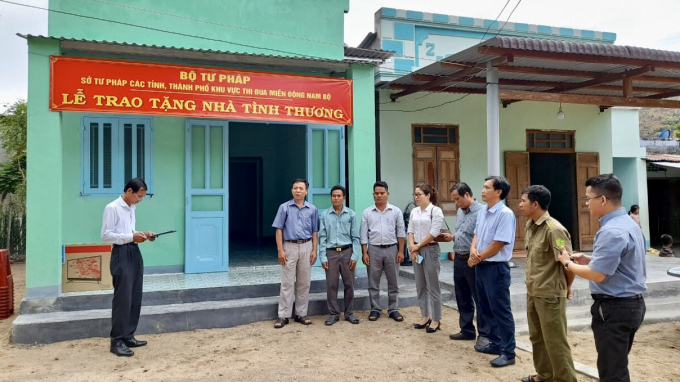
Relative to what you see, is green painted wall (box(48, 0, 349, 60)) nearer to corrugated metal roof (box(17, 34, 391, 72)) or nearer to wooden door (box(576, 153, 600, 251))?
corrugated metal roof (box(17, 34, 391, 72))

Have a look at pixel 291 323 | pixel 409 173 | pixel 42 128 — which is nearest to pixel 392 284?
pixel 291 323

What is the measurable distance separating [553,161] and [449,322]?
727 centimetres

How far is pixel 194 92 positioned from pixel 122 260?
2419mm

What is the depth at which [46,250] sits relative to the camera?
546 centimetres

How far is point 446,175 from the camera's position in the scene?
944cm

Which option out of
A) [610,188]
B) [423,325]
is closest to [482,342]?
[423,325]

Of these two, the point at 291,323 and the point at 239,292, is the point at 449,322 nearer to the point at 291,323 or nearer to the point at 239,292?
the point at 291,323

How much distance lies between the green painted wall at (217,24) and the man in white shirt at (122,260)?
314 cm

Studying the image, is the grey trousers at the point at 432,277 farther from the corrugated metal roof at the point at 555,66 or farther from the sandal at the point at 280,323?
the corrugated metal roof at the point at 555,66

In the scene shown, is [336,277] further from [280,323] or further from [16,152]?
[16,152]

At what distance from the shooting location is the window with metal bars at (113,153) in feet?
21.2

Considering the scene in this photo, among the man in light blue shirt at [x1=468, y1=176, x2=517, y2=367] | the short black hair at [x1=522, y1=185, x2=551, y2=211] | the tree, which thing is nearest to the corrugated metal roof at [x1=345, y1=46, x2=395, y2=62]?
the man in light blue shirt at [x1=468, y1=176, x2=517, y2=367]

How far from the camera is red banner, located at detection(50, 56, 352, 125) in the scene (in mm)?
5559

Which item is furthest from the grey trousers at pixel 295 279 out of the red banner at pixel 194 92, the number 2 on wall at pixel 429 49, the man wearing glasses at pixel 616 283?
the number 2 on wall at pixel 429 49
